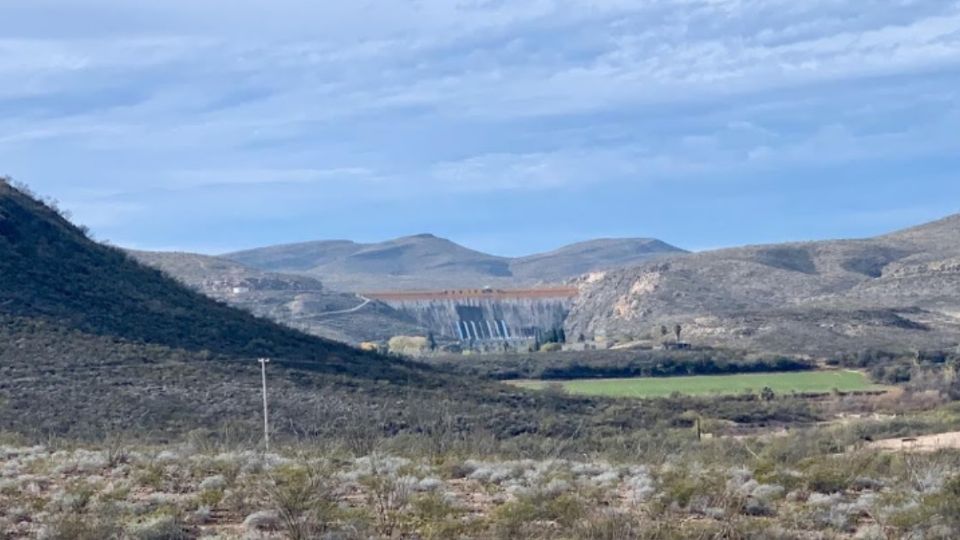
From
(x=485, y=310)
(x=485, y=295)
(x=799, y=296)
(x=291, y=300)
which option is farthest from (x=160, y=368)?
(x=485, y=295)

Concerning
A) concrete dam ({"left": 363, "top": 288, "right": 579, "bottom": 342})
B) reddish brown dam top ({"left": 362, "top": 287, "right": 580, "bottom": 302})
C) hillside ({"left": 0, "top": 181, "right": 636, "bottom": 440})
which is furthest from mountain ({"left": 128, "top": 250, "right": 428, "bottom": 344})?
hillside ({"left": 0, "top": 181, "right": 636, "bottom": 440})

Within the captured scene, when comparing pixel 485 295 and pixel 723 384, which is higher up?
pixel 485 295

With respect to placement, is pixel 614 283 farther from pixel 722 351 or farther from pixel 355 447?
pixel 355 447

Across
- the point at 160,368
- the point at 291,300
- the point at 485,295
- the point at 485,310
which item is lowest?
the point at 160,368

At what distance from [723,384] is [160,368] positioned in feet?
100

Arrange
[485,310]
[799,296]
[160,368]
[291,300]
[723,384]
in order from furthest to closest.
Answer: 1. [485,310]
2. [291,300]
3. [799,296]
4. [723,384]
5. [160,368]

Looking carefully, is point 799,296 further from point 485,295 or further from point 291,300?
point 291,300

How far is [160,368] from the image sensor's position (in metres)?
44.8

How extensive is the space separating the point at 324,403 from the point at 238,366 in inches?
213

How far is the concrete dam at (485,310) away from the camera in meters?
131

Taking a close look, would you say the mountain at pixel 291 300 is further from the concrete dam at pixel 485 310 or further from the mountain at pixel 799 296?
the mountain at pixel 799 296

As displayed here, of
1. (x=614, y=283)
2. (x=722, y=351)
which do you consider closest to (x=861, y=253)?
(x=614, y=283)

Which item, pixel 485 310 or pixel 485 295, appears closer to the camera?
pixel 485 310

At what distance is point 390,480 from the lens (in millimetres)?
20031
